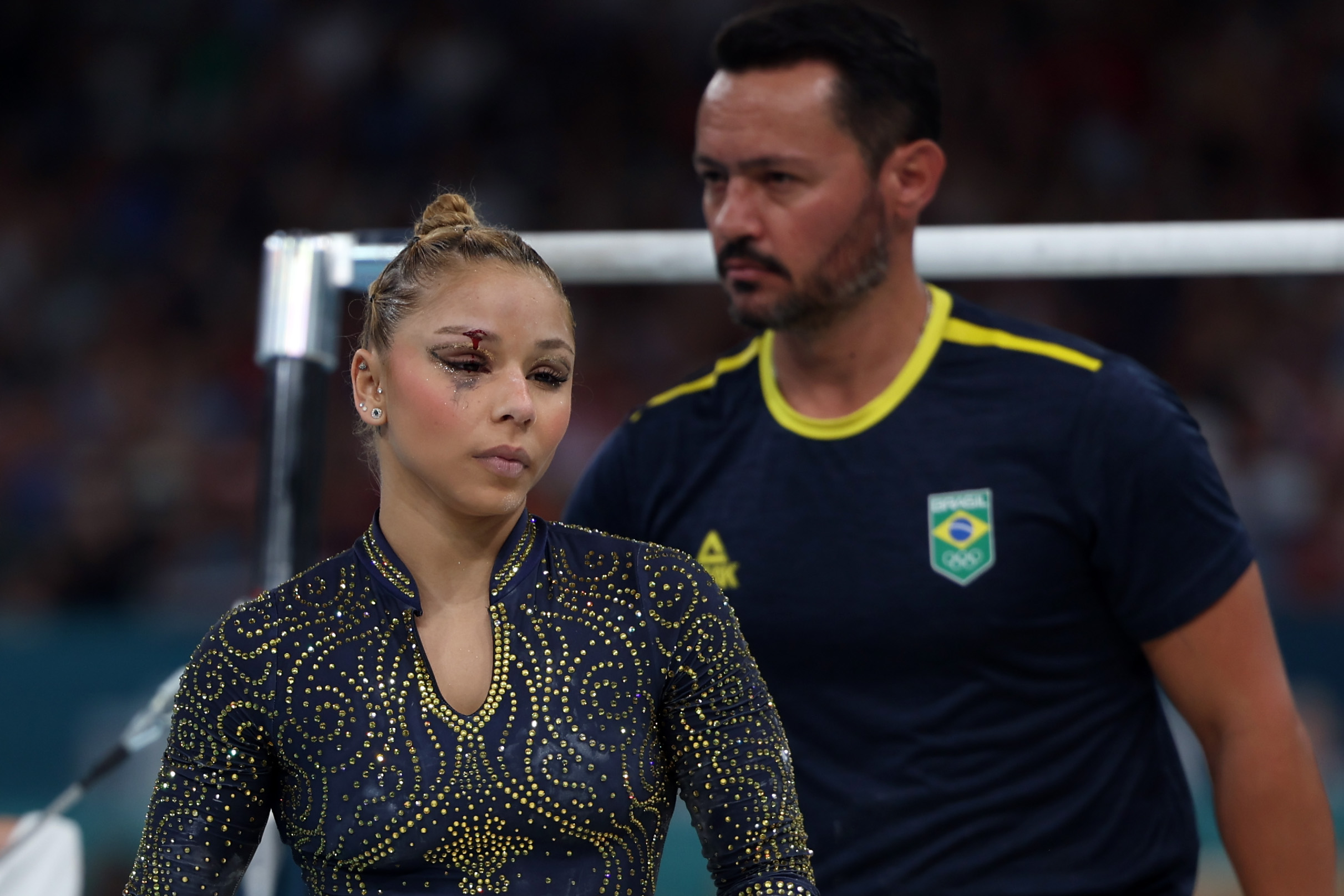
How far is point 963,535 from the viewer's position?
1.69 metres

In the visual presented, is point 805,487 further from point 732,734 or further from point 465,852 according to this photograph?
point 465,852

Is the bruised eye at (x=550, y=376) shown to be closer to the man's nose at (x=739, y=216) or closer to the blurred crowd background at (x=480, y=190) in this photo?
the man's nose at (x=739, y=216)

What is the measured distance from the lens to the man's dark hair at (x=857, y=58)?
68.9 inches

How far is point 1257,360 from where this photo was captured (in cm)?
499

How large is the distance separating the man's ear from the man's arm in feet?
2.03

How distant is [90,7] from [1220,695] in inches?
244

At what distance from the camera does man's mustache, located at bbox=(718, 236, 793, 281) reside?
5.60ft

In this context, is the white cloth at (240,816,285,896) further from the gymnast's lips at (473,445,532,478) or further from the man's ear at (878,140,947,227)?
the man's ear at (878,140,947,227)

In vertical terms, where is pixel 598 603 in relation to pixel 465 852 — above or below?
above

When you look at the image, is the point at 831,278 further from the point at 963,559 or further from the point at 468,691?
the point at 468,691

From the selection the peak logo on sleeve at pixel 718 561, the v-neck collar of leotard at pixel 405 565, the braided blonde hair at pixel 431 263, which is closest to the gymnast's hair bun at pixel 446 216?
the braided blonde hair at pixel 431 263

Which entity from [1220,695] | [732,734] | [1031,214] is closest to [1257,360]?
[1031,214]

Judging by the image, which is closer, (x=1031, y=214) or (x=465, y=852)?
(x=465, y=852)

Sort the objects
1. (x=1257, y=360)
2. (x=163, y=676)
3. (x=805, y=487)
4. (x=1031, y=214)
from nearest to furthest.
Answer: (x=805, y=487) → (x=163, y=676) → (x=1257, y=360) → (x=1031, y=214)
